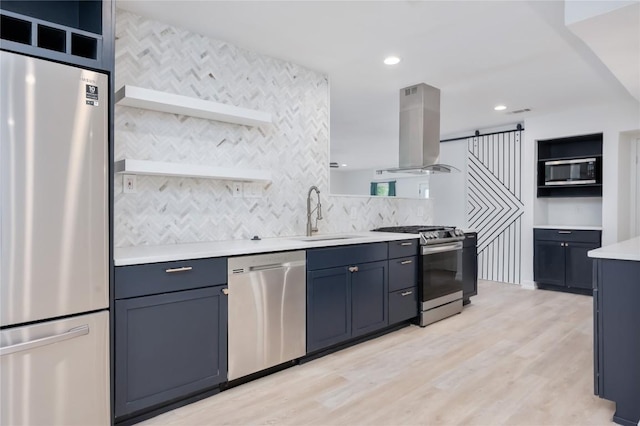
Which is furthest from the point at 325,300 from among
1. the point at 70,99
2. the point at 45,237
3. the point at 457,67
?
the point at 457,67

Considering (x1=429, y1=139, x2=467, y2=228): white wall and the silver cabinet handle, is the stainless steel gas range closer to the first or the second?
the silver cabinet handle

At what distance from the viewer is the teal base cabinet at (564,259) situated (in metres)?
5.02

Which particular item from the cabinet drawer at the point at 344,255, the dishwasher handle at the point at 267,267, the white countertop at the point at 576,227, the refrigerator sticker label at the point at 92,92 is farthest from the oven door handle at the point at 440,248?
the refrigerator sticker label at the point at 92,92

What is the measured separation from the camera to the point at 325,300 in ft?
9.59

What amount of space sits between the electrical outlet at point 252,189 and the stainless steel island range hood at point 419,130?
155cm

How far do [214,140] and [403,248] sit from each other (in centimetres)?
195

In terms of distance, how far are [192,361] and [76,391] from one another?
0.58 metres

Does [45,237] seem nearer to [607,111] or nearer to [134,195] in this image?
[134,195]

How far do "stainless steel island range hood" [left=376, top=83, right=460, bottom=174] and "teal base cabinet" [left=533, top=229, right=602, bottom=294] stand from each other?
90.1 inches

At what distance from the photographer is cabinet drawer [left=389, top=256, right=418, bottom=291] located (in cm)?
348

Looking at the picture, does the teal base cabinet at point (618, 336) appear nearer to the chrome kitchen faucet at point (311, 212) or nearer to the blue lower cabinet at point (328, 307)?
the blue lower cabinet at point (328, 307)

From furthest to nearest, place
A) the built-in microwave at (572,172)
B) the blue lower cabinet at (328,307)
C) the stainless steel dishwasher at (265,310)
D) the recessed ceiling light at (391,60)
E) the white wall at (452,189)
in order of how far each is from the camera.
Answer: the white wall at (452,189) → the built-in microwave at (572,172) → the recessed ceiling light at (391,60) → the blue lower cabinet at (328,307) → the stainless steel dishwasher at (265,310)

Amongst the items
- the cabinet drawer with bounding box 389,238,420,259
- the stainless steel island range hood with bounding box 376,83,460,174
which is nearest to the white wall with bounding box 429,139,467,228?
the stainless steel island range hood with bounding box 376,83,460,174

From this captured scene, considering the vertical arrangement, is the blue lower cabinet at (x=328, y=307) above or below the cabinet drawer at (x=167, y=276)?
below
